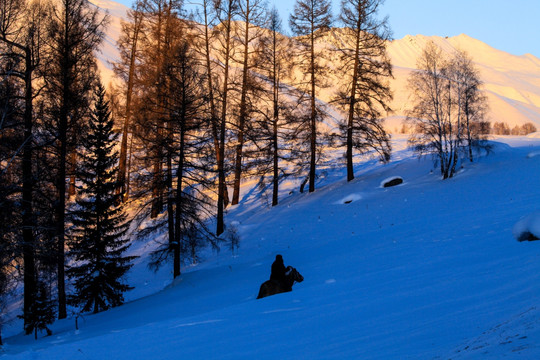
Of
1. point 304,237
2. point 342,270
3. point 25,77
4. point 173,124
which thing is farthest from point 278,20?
point 342,270

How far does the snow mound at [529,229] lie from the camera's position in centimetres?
933

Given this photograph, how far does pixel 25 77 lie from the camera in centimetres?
1207

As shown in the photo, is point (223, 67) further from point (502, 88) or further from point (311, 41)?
point (502, 88)

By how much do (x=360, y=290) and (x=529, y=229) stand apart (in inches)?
169

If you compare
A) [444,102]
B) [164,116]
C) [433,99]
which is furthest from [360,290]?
[444,102]

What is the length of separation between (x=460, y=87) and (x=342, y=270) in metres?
20.1

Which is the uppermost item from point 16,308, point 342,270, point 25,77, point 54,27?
point 54,27

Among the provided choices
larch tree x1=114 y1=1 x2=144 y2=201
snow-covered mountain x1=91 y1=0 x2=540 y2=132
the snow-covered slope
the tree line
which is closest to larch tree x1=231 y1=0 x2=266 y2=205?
the tree line

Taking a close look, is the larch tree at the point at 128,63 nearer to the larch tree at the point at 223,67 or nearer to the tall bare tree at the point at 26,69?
the larch tree at the point at 223,67

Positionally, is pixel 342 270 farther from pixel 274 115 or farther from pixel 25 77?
pixel 274 115

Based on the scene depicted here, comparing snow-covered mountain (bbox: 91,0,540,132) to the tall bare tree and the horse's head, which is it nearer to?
the tall bare tree

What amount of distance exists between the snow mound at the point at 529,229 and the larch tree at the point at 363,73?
1465 cm

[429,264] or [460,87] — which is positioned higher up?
[460,87]

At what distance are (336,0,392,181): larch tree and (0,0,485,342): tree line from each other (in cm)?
9
